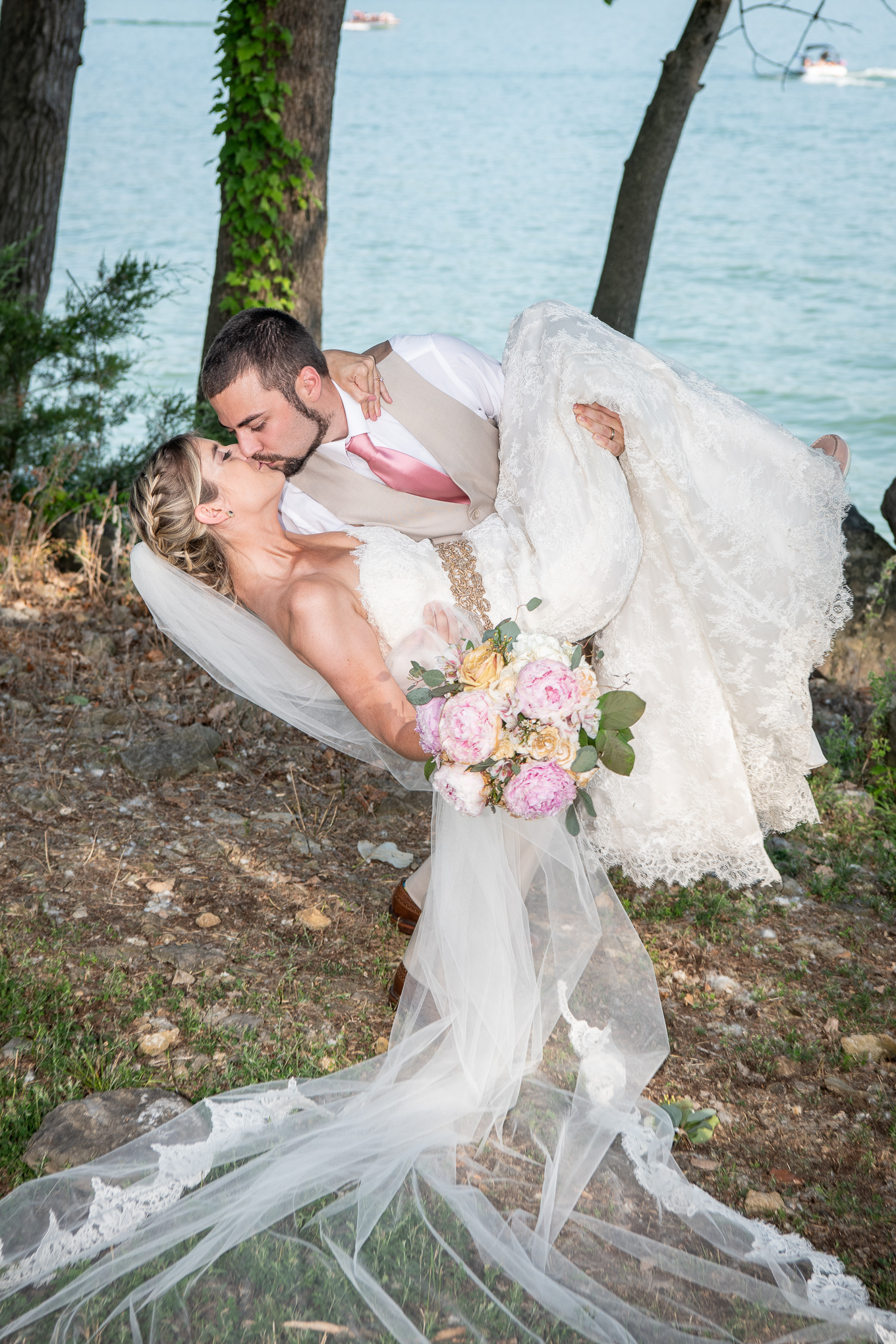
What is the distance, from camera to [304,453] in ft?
11.8

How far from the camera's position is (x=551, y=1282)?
2418 mm

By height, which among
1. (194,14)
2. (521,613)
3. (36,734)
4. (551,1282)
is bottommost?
(36,734)

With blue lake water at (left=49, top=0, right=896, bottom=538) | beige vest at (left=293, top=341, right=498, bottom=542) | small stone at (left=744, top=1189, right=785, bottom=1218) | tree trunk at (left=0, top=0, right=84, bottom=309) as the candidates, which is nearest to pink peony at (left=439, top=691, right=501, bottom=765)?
beige vest at (left=293, top=341, right=498, bottom=542)

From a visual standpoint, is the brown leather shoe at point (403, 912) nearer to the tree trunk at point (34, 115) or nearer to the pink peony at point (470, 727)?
the pink peony at point (470, 727)

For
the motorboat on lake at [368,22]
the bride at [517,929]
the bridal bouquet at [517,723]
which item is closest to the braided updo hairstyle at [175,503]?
the bride at [517,929]

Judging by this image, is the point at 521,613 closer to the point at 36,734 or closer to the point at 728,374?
the point at 36,734

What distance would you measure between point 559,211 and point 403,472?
3212 centimetres

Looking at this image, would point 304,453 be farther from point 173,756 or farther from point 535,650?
point 173,756

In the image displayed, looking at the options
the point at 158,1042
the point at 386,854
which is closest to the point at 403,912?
the point at 386,854

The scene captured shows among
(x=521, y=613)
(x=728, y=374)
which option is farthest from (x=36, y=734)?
(x=728, y=374)

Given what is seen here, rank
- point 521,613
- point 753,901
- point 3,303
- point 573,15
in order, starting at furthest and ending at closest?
point 573,15 < point 3,303 < point 753,901 < point 521,613

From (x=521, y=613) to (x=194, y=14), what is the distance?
10357 centimetres

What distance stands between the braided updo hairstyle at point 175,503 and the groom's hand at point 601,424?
3.95 feet

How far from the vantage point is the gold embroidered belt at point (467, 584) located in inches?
133
